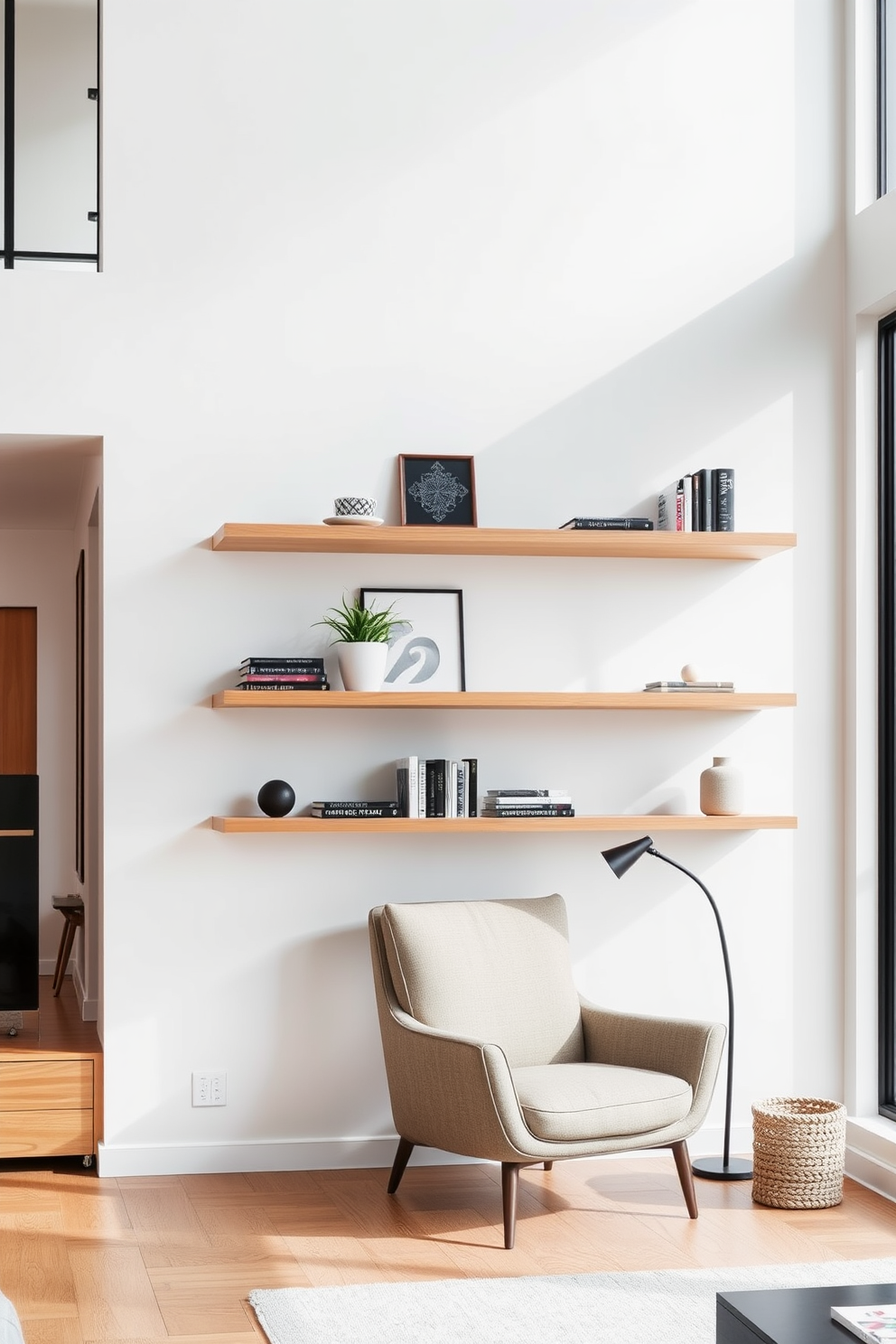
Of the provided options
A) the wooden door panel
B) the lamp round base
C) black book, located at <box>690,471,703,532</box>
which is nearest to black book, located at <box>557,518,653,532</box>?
black book, located at <box>690,471,703,532</box>

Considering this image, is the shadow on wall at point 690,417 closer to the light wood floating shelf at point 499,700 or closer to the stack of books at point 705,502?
the stack of books at point 705,502

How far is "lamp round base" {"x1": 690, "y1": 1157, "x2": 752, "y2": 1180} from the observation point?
4.21 m

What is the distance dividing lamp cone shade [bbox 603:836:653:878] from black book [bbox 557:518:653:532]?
93 centimetres

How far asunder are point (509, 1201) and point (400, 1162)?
0.53 metres

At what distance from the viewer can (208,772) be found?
4.29 metres

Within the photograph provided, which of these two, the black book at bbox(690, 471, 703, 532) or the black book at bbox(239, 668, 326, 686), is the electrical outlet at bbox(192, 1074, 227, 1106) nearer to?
the black book at bbox(239, 668, 326, 686)

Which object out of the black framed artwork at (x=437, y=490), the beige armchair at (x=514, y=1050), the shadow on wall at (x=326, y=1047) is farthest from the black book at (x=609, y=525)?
the shadow on wall at (x=326, y=1047)

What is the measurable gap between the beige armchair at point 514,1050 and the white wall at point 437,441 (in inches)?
12.6

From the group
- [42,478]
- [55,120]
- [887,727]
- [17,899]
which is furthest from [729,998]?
[55,120]

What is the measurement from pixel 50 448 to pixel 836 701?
104 inches

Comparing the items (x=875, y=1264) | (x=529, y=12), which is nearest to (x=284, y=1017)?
(x=875, y=1264)

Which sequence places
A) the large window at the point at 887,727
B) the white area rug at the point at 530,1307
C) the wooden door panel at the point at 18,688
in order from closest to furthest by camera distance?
the white area rug at the point at 530,1307
the large window at the point at 887,727
the wooden door panel at the point at 18,688

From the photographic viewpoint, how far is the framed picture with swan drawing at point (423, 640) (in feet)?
14.4

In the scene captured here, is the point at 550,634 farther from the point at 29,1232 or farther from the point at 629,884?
the point at 29,1232
